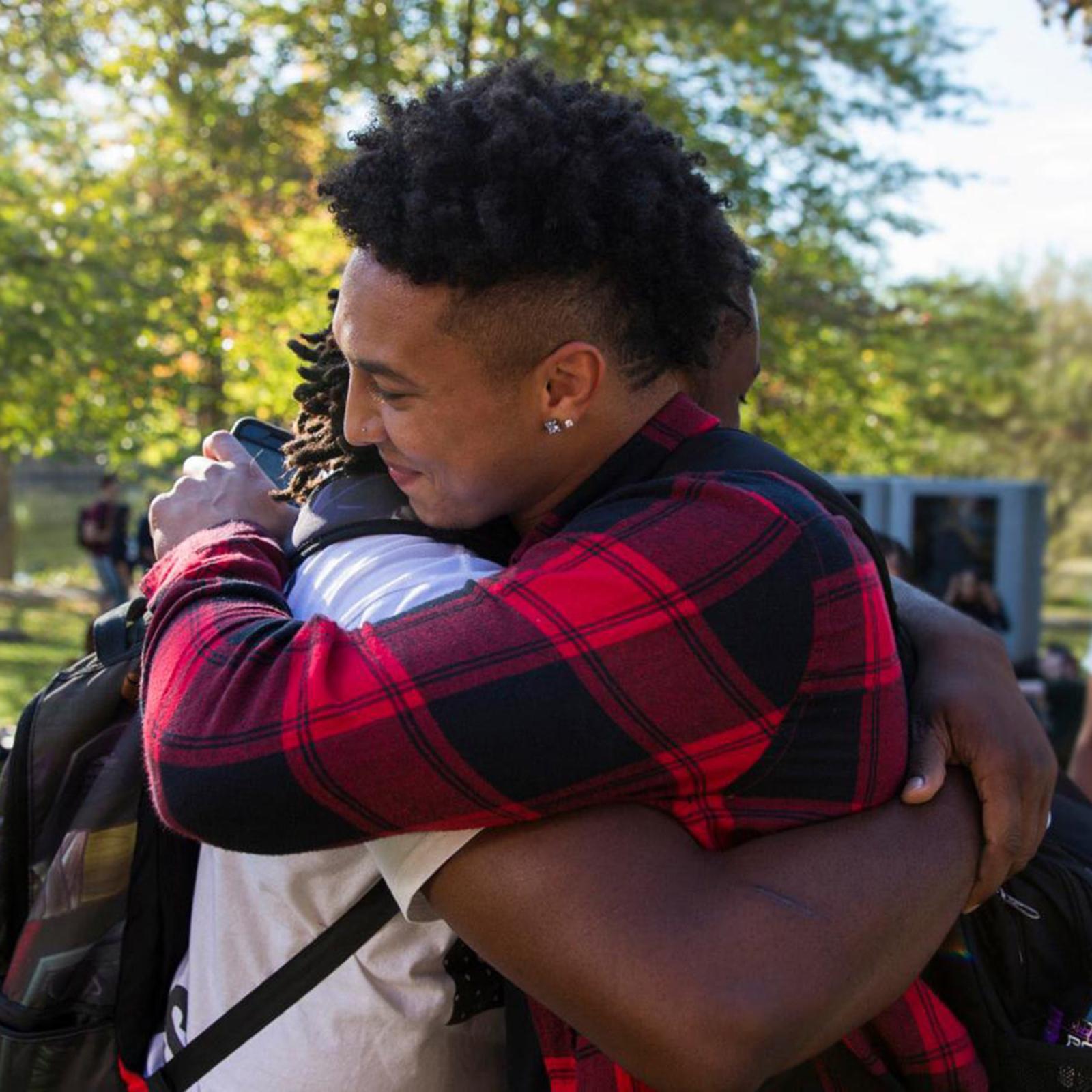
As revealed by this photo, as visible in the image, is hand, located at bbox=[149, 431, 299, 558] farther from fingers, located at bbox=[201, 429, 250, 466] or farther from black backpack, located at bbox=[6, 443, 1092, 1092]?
black backpack, located at bbox=[6, 443, 1092, 1092]

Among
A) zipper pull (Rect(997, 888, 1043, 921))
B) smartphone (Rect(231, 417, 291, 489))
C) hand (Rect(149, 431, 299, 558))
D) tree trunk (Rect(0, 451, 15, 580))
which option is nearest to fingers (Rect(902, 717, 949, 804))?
zipper pull (Rect(997, 888, 1043, 921))

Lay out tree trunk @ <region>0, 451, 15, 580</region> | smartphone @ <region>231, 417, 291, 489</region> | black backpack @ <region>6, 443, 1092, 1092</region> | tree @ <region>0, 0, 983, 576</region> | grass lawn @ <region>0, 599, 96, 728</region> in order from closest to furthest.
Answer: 1. black backpack @ <region>6, 443, 1092, 1092</region>
2. smartphone @ <region>231, 417, 291, 489</region>
3. tree @ <region>0, 0, 983, 576</region>
4. grass lawn @ <region>0, 599, 96, 728</region>
5. tree trunk @ <region>0, 451, 15, 580</region>

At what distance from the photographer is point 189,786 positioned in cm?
121

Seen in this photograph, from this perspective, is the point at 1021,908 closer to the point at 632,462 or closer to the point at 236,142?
the point at 632,462

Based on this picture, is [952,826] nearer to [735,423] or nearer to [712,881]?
[712,881]

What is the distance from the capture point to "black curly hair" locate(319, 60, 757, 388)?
4.55 ft

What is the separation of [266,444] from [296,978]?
0.85 metres

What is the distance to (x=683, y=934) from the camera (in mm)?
1182

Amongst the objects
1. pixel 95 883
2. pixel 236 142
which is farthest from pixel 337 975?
pixel 236 142

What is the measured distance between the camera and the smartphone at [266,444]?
6.22 ft

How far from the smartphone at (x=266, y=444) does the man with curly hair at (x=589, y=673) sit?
33 cm

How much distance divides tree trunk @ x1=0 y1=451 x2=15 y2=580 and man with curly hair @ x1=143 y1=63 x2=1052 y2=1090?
23.0m

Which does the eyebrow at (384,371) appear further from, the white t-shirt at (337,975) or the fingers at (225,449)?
the fingers at (225,449)

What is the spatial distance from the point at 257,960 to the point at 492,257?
33.9 inches
